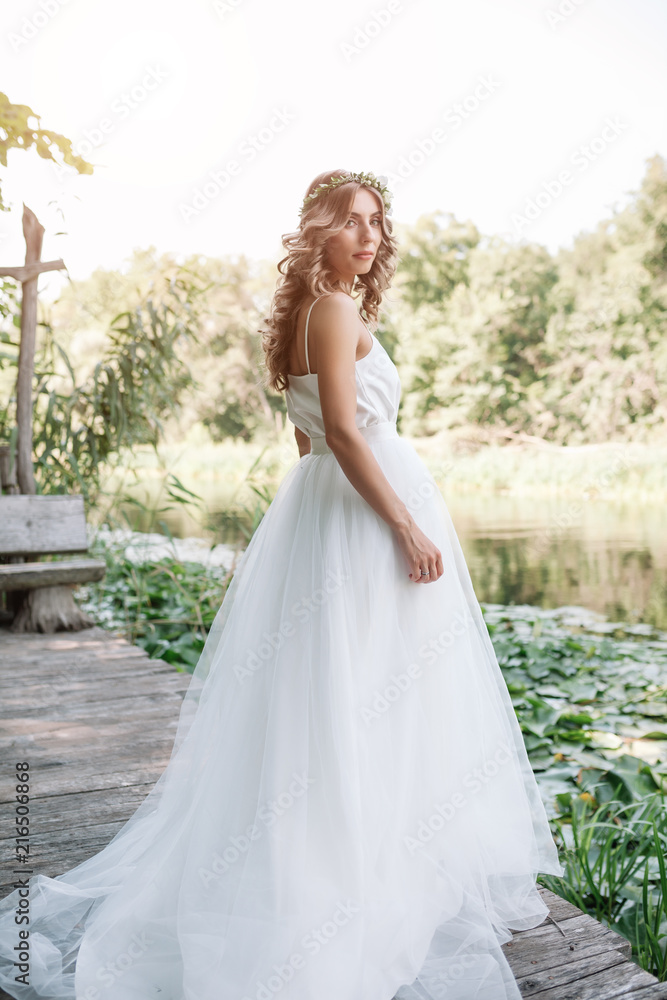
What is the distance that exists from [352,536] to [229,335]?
50.5ft

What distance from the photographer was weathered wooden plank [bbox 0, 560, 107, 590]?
3.74 metres

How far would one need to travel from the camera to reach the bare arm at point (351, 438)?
148 cm

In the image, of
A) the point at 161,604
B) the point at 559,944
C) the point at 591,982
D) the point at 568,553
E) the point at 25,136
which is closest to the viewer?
the point at 591,982

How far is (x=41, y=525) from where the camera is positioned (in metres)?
3.90

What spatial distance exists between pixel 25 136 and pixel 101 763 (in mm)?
1830

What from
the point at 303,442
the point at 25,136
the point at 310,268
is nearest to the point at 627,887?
the point at 303,442

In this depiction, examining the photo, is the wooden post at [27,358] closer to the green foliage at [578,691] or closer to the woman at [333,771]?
the woman at [333,771]

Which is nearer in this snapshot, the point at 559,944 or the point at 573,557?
the point at 559,944

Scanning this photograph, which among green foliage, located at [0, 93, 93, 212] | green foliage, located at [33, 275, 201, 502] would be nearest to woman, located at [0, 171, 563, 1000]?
green foliage, located at [0, 93, 93, 212]

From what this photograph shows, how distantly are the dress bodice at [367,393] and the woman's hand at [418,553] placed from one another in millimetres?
267

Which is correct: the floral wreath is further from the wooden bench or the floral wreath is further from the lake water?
the lake water

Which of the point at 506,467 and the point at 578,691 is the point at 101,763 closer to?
the point at 578,691

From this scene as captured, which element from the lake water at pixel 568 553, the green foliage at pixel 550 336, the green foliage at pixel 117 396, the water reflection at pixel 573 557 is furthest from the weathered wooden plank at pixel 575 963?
the green foliage at pixel 550 336

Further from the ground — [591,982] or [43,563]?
[43,563]
